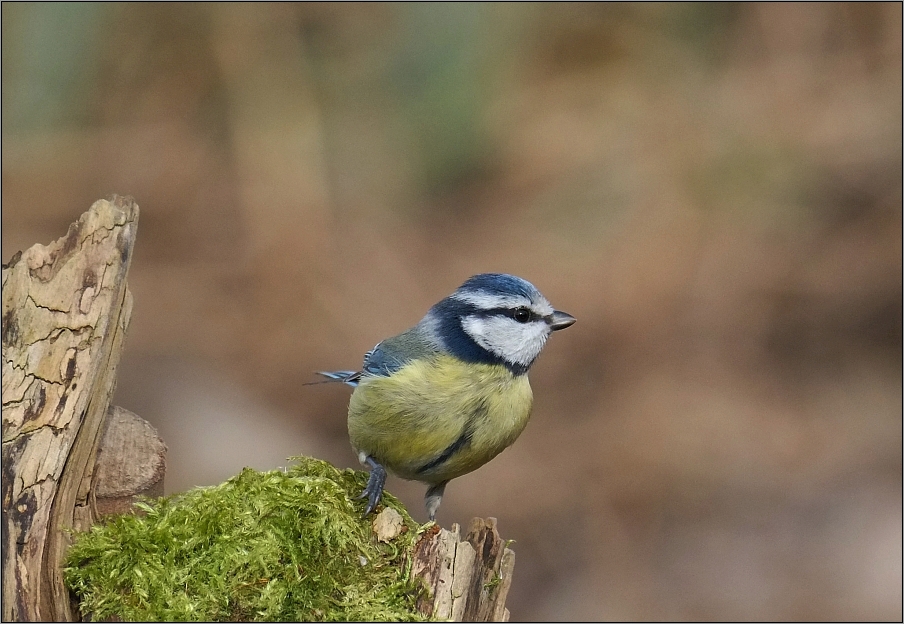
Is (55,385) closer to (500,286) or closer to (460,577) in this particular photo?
(460,577)

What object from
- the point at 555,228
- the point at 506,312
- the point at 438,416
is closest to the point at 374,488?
the point at 438,416

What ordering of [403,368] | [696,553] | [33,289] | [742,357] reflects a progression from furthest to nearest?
[742,357]
[696,553]
[403,368]
[33,289]

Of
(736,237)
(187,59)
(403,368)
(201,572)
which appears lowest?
(201,572)

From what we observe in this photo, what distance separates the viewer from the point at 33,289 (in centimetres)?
251

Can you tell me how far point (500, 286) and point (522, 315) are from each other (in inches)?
5.6

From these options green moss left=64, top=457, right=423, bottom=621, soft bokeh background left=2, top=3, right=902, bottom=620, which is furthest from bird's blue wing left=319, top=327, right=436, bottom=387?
soft bokeh background left=2, top=3, right=902, bottom=620

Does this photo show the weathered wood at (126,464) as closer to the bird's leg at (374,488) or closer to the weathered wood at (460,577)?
the bird's leg at (374,488)

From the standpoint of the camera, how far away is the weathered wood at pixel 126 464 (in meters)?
2.56

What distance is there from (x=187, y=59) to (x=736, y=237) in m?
4.36

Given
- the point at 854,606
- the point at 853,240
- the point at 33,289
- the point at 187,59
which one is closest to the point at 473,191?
the point at 187,59

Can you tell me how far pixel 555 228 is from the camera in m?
6.70

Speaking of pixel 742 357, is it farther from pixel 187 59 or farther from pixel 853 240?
pixel 187 59

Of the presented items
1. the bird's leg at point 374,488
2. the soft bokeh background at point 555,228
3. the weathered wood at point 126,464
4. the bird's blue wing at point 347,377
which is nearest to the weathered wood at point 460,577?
the bird's leg at point 374,488

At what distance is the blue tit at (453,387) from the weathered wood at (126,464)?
0.67 meters
